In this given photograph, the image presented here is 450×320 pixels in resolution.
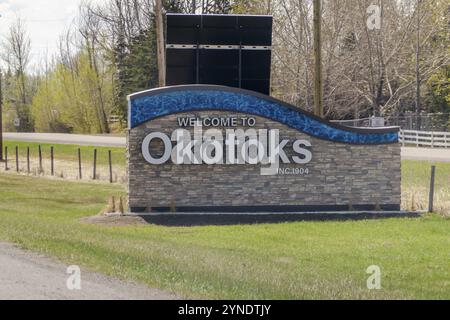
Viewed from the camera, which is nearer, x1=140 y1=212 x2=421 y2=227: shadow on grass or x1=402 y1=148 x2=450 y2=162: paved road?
x1=140 y1=212 x2=421 y2=227: shadow on grass

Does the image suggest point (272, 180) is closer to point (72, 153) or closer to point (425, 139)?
point (425, 139)

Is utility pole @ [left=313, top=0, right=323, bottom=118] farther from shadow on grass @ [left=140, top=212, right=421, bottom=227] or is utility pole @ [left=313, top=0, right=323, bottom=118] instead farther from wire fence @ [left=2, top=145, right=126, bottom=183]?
wire fence @ [left=2, top=145, right=126, bottom=183]

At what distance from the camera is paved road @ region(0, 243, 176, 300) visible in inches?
324

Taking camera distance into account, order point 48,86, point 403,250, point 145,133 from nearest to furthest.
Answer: point 403,250 < point 145,133 < point 48,86

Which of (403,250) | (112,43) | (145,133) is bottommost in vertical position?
(403,250)

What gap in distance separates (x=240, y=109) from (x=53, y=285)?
12.9 m

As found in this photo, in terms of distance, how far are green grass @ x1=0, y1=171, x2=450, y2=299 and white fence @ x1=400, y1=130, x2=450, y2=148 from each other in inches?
1193

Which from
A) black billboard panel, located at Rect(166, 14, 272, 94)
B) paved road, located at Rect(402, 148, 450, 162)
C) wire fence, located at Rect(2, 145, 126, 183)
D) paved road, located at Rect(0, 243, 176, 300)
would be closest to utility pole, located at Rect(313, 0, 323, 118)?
black billboard panel, located at Rect(166, 14, 272, 94)

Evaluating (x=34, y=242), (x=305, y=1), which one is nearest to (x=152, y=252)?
(x=34, y=242)

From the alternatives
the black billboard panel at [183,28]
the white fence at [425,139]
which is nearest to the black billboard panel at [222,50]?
the black billboard panel at [183,28]

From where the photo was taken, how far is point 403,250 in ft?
51.7

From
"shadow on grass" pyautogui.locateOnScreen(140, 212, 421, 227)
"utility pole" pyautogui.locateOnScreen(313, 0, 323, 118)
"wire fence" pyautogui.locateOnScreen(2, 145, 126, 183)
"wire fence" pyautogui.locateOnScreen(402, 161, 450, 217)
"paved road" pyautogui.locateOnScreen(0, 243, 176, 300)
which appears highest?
"utility pole" pyautogui.locateOnScreen(313, 0, 323, 118)
